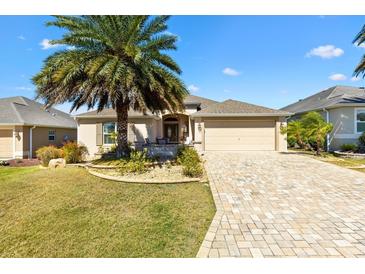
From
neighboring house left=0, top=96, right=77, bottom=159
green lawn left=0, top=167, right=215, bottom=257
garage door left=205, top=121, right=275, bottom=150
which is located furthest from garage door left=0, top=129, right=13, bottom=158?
garage door left=205, top=121, right=275, bottom=150

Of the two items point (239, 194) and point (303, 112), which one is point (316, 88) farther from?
point (239, 194)

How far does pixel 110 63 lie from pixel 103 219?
677 centimetres

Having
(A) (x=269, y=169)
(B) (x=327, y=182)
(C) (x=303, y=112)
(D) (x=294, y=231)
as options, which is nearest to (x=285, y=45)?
(A) (x=269, y=169)

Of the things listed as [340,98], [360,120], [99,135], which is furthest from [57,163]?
[340,98]

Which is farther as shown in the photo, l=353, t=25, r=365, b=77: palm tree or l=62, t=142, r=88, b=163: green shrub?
l=353, t=25, r=365, b=77: palm tree

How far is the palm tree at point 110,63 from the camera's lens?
29.6 ft

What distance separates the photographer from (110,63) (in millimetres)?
8859

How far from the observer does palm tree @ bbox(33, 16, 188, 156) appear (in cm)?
901

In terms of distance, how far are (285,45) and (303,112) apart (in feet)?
33.5

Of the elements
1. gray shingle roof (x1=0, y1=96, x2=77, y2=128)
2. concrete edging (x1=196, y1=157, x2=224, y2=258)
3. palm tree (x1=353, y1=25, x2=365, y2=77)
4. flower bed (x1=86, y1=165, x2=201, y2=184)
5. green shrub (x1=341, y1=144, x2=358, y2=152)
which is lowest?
concrete edging (x1=196, y1=157, x2=224, y2=258)

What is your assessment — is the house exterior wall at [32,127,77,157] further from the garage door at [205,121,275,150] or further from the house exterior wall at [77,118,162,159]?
the garage door at [205,121,275,150]

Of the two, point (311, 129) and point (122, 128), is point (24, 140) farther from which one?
point (311, 129)

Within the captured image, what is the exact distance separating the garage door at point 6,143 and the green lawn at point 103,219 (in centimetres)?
1153

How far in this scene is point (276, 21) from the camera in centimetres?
805
